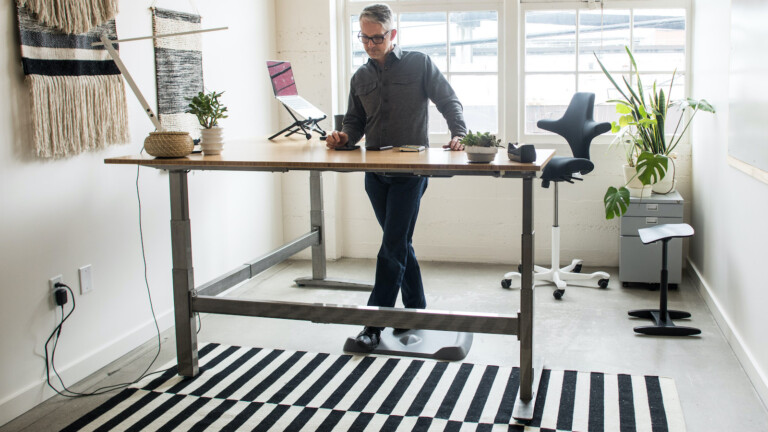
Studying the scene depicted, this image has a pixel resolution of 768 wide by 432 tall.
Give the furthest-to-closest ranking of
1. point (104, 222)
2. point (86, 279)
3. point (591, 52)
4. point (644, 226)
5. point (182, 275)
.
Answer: point (591, 52) → point (644, 226) → point (104, 222) → point (86, 279) → point (182, 275)

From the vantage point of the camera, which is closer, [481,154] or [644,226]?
[481,154]

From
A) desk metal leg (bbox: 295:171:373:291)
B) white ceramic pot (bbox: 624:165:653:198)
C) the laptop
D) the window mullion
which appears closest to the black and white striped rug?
desk metal leg (bbox: 295:171:373:291)

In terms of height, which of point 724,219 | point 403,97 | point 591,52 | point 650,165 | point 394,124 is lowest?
point 724,219

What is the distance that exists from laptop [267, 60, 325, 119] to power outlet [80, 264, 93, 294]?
51.2 inches

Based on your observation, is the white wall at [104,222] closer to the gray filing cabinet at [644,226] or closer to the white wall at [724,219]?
the gray filing cabinet at [644,226]

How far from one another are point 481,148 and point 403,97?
0.79 metres

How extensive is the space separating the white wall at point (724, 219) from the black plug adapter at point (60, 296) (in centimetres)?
281

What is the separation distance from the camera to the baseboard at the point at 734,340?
2.90 meters

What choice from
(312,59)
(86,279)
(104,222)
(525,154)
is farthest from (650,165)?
(86,279)

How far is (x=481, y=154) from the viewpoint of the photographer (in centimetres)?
266

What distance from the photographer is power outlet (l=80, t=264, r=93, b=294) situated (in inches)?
127

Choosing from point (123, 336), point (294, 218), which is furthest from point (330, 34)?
point (123, 336)

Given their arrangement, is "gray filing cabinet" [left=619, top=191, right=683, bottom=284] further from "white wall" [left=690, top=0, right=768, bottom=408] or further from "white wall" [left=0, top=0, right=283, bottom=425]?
"white wall" [left=0, top=0, right=283, bottom=425]

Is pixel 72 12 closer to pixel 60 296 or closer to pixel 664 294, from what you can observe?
pixel 60 296
